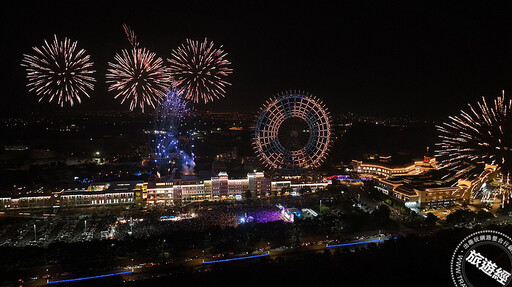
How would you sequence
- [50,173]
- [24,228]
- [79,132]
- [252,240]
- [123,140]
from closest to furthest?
[252,240]
[24,228]
[50,173]
[123,140]
[79,132]

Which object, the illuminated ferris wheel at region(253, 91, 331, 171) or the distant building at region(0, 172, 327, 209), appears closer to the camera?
the distant building at region(0, 172, 327, 209)

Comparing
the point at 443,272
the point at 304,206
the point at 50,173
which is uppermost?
the point at 50,173

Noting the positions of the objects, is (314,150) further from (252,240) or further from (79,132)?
(79,132)

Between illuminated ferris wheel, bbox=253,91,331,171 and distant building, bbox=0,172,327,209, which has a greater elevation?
illuminated ferris wheel, bbox=253,91,331,171

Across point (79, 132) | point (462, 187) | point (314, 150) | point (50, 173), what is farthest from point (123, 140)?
point (462, 187)

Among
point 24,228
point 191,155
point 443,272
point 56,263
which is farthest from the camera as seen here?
point 191,155

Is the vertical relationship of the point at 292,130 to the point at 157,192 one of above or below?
above

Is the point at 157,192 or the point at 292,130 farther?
the point at 292,130

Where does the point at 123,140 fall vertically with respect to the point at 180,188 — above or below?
above
